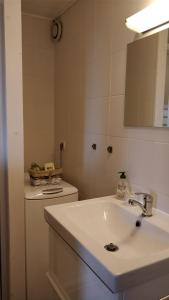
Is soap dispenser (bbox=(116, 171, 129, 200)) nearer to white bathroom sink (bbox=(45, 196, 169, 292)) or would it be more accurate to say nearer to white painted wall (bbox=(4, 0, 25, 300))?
white bathroom sink (bbox=(45, 196, 169, 292))

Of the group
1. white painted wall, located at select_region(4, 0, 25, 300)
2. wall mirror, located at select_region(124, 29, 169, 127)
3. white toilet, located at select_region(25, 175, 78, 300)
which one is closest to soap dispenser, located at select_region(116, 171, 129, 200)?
wall mirror, located at select_region(124, 29, 169, 127)

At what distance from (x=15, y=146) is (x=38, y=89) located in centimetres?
86

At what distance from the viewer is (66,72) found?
2.04m

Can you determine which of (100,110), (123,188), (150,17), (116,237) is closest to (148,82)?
(150,17)

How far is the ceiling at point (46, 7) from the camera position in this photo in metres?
1.86

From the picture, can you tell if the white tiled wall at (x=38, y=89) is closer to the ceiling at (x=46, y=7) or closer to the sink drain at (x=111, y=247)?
the ceiling at (x=46, y=7)

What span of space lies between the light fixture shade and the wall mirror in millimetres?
48

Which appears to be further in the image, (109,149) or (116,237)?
(109,149)

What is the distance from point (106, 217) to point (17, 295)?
93cm

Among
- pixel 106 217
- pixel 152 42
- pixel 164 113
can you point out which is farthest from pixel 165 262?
pixel 152 42

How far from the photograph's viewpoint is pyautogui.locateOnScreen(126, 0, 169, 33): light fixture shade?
109 cm

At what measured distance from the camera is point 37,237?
65.2 inches

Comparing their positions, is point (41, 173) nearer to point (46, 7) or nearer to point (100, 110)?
point (100, 110)

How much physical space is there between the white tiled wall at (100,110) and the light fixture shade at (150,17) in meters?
0.08
